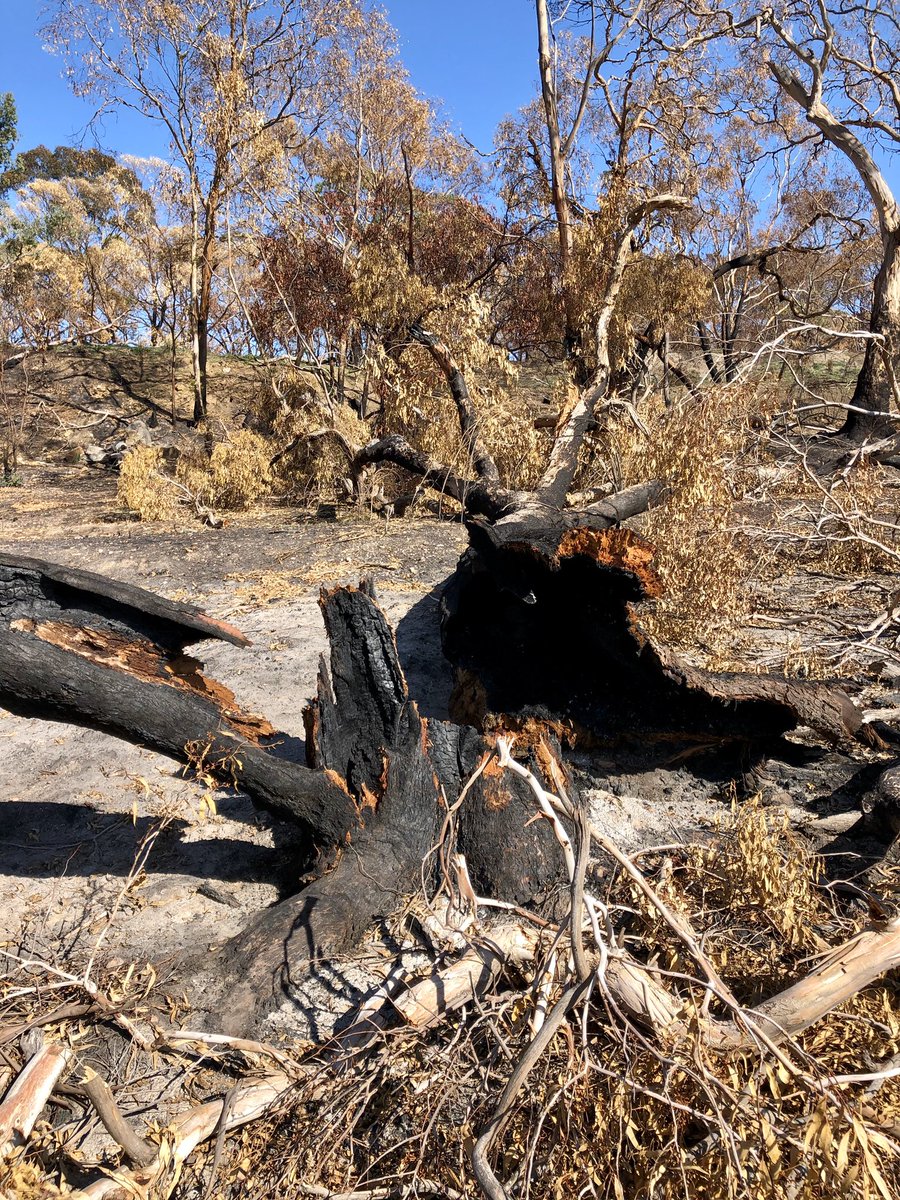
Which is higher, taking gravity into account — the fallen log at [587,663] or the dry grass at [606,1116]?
the fallen log at [587,663]

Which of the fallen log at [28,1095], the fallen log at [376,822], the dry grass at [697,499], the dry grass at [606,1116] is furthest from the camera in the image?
the dry grass at [697,499]

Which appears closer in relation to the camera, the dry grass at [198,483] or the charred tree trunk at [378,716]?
the charred tree trunk at [378,716]

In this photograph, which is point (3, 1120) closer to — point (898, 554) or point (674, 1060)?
point (674, 1060)

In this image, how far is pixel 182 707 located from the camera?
10.8 feet

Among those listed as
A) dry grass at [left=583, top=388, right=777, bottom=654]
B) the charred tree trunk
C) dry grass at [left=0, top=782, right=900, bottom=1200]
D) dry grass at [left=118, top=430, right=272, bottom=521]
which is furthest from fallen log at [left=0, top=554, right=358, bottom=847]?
dry grass at [left=118, top=430, right=272, bottom=521]

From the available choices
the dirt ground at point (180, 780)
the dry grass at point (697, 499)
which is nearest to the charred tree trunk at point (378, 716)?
the dirt ground at point (180, 780)

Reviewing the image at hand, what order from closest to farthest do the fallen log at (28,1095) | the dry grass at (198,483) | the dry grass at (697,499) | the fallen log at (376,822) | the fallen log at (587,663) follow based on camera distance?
the fallen log at (28,1095), the fallen log at (376,822), the fallen log at (587,663), the dry grass at (697,499), the dry grass at (198,483)

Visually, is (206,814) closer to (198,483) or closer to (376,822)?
(376,822)

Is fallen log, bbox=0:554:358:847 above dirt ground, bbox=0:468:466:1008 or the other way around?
above

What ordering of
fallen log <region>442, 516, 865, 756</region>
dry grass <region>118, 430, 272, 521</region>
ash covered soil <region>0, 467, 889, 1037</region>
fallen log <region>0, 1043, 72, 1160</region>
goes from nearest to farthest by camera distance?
fallen log <region>0, 1043, 72, 1160</region>
ash covered soil <region>0, 467, 889, 1037</region>
fallen log <region>442, 516, 865, 756</region>
dry grass <region>118, 430, 272, 521</region>

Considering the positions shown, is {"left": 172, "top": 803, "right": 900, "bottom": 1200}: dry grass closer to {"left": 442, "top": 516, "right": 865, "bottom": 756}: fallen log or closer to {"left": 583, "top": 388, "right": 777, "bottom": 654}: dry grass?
{"left": 442, "top": 516, "right": 865, "bottom": 756}: fallen log

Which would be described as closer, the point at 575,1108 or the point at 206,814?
the point at 575,1108

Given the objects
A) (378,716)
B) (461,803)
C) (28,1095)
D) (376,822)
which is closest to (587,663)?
(378,716)

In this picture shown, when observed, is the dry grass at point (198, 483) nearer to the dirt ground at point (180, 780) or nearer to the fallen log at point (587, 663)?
the dirt ground at point (180, 780)
